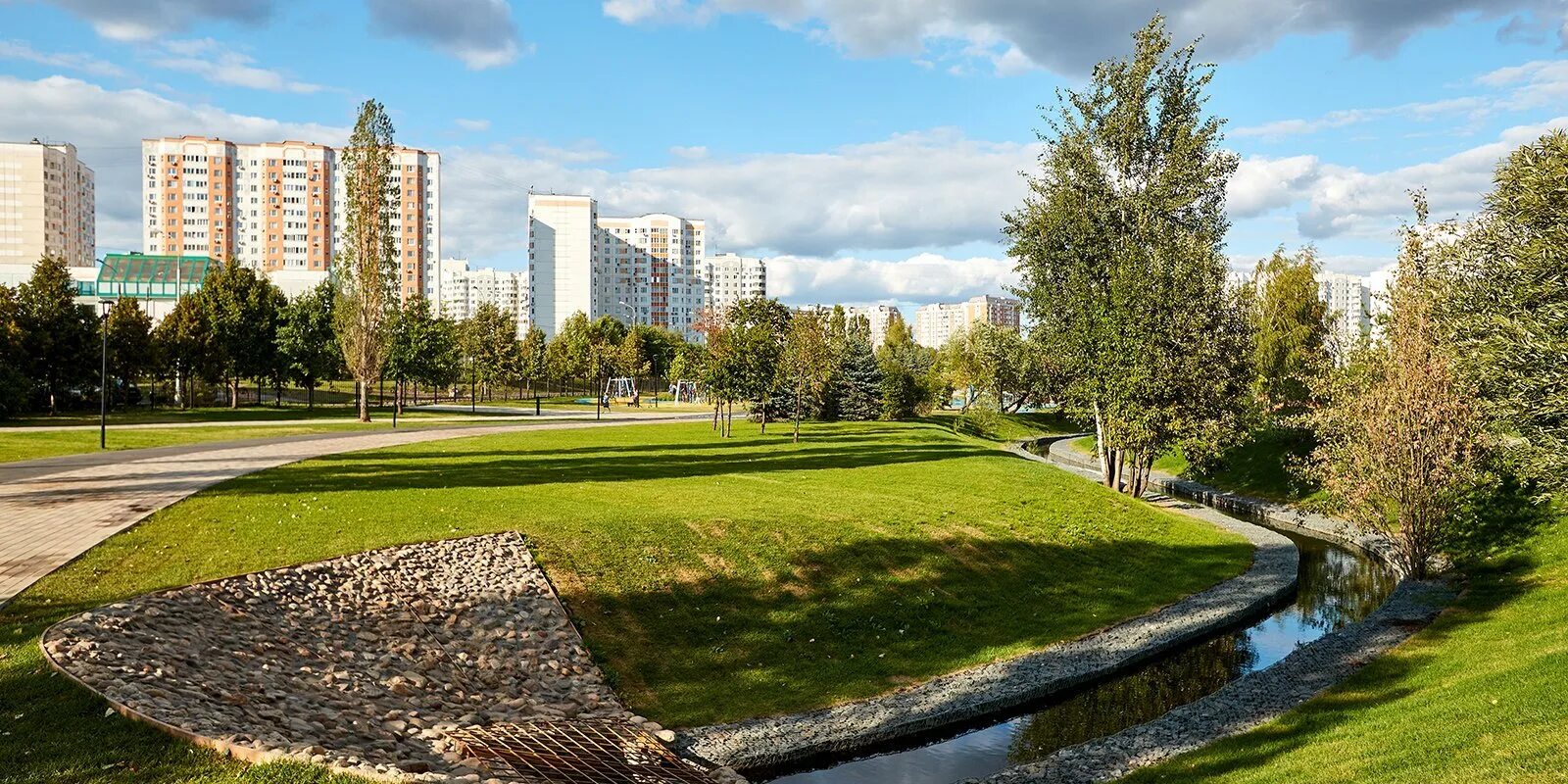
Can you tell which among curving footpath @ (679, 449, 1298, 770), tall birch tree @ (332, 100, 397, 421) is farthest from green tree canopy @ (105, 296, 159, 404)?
curving footpath @ (679, 449, 1298, 770)

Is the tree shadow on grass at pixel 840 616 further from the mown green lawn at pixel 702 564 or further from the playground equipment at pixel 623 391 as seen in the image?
the playground equipment at pixel 623 391

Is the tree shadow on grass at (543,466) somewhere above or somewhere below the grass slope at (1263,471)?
A: above

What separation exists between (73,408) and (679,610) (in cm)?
5050

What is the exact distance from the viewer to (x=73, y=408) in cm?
4991

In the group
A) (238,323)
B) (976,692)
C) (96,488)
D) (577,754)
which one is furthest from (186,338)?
(976,692)

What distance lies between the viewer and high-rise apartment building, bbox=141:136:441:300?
134875 millimetres

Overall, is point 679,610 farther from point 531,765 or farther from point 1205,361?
point 1205,361

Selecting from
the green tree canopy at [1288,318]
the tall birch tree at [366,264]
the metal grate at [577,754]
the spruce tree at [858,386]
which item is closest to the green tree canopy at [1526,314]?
the metal grate at [577,754]

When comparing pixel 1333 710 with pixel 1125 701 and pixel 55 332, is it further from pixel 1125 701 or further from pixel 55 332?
pixel 55 332

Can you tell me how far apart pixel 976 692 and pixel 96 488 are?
20.5 m

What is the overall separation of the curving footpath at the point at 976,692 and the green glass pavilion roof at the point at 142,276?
108 metres

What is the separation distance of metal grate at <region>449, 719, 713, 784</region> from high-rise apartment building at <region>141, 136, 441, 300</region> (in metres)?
136

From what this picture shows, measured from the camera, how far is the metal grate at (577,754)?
416 inches

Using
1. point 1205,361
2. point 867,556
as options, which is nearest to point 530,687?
point 867,556
